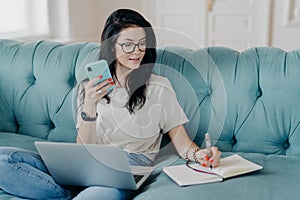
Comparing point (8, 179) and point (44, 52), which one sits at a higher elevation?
point (44, 52)

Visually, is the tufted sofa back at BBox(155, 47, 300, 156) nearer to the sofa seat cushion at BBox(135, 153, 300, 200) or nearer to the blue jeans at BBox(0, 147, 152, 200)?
the sofa seat cushion at BBox(135, 153, 300, 200)

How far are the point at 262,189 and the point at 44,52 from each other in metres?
1.15

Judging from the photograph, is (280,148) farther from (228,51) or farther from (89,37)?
(89,37)

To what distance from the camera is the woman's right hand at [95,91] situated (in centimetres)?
145

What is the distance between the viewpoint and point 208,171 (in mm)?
1427

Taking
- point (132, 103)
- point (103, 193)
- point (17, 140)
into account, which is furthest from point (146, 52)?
point (17, 140)

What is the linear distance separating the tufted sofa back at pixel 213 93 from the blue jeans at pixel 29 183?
439 mm

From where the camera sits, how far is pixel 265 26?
356cm

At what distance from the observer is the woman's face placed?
1.52 meters

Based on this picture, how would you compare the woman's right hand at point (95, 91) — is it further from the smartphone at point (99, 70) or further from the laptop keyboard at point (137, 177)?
the laptop keyboard at point (137, 177)

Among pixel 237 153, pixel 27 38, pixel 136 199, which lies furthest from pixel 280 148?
pixel 27 38

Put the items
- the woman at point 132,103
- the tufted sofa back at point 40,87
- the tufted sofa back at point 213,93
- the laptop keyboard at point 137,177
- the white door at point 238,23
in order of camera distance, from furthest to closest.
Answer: the white door at point 238,23 → the tufted sofa back at point 40,87 → the tufted sofa back at point 213,93 → the woman at point 132,103 → the laptop keyboard at point 137,177

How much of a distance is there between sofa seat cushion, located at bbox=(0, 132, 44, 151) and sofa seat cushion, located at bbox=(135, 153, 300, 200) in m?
0.57

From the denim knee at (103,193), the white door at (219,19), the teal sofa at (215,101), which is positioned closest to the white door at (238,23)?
the white door at (219,19)
